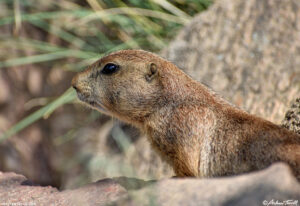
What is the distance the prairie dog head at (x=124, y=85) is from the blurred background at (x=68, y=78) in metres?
0.51

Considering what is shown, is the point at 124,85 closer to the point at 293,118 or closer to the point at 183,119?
the point at 183,119

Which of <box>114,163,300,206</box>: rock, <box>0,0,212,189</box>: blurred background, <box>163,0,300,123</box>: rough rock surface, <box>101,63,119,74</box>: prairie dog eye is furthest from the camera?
<box>0,0,212,189</box>: blurred background

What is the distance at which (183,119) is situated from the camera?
4082mm

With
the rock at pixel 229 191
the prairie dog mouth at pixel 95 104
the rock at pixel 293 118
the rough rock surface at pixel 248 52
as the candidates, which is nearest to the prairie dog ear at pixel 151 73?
the prairie dog mouth at pixel 95 104

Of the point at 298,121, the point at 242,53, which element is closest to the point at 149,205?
the point at 298,121

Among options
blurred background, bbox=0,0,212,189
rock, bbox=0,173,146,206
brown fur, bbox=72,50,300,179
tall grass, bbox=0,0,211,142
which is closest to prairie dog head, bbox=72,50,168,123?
brown fur, bbox=72,50,300,179

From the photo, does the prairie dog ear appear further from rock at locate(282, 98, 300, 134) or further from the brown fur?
rock at locate(282, 98, 300, 134)

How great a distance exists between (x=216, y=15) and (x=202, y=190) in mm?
4049

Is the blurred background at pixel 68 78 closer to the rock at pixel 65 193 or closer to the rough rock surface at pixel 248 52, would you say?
the rock at pixel 65 193

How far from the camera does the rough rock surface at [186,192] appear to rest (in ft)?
8.57

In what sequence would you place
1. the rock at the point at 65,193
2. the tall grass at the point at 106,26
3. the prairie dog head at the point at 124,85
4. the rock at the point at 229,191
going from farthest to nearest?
the tall grass at the point at 106,26
the prairie dog head at the point at 124,85
the rock at the point at 65,193
the rock at the point at 229,191

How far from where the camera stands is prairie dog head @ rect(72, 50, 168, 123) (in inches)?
171

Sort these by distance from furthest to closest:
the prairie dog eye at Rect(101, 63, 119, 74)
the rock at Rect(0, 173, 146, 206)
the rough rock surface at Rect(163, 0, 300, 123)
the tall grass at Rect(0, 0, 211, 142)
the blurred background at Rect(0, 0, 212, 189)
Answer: the tall grass at Rect(0, 0, 211, 142), the blurred background at Rect(0, 0, 212, 189), the rough rock surface at Rect(163, 0, 300, 123), the prairie dog eye at Rect(101, 63, 119, 74), the rock at Rect(0, 173, 146, 206)

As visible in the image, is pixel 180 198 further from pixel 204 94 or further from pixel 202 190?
pixel 204 94
